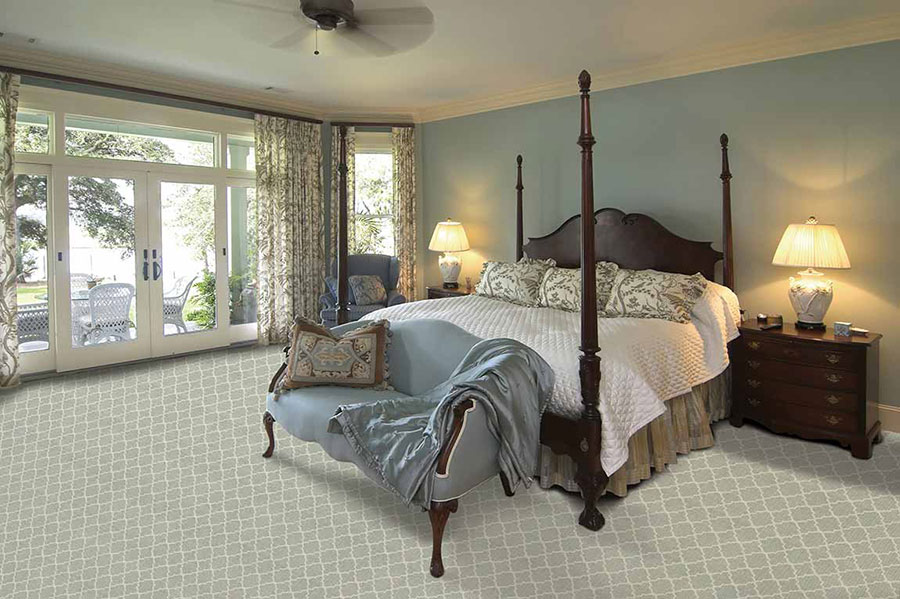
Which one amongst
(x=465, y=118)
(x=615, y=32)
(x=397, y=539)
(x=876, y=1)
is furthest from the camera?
(x=465, y=118)

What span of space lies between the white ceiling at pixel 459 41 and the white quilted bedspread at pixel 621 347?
1750 mm

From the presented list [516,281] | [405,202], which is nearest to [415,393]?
[516,281]

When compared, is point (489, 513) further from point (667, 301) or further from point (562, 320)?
point (667, 301)

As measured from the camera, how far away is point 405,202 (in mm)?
6461

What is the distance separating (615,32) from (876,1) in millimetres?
1476

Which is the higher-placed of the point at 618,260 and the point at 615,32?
the point at 615,32

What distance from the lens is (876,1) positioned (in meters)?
3.32

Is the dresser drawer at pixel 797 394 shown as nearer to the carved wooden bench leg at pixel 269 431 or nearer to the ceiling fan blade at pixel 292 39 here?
the carved wooden bench leg at pixel 269 431

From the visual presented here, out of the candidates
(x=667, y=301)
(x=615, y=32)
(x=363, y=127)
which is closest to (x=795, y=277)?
(x=667, y=301)

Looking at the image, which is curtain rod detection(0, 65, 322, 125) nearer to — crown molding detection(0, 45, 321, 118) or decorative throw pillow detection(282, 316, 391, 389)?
crown molding detection(0, 45, 321, 118)

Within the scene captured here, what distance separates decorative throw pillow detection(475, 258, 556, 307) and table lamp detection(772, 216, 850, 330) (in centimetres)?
166

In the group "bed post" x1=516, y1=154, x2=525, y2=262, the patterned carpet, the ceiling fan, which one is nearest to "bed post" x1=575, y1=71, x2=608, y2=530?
the patterned carpet

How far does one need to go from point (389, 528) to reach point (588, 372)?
3.73 ft

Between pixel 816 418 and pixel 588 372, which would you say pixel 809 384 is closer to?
pixel 816 418
